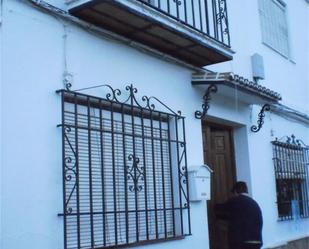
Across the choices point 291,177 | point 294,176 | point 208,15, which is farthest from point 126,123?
point 294,176

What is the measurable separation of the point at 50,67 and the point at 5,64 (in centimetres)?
52

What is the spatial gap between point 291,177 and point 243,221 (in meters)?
3.48

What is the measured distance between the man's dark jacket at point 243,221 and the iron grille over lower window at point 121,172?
65cm

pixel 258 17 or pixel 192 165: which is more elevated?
pixel 258 17

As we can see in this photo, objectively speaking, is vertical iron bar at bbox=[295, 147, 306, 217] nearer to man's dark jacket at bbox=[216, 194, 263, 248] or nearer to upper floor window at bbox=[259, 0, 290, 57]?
upper floor window at bbox=[259, 0, 290, 57]

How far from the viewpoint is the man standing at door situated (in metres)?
6.43

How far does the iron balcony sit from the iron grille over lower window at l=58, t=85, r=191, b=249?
671 millimetres

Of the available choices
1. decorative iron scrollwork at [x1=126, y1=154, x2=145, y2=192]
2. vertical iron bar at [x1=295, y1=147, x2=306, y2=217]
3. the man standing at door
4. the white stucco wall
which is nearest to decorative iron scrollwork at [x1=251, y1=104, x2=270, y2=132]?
the white stucco wall

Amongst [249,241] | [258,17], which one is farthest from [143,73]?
[258,17]

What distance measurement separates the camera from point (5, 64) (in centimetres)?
424

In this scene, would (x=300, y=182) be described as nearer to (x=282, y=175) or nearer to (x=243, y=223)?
(x=282, y=175)

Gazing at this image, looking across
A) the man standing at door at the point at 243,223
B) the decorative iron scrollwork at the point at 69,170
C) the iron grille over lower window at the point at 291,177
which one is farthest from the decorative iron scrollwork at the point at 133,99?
the iron grille over lower window at the point at 291,177

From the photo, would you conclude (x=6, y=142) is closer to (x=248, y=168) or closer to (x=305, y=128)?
(x=248, y=168)

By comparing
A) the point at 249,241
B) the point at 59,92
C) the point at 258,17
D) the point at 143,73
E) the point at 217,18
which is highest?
the point at 258,17
